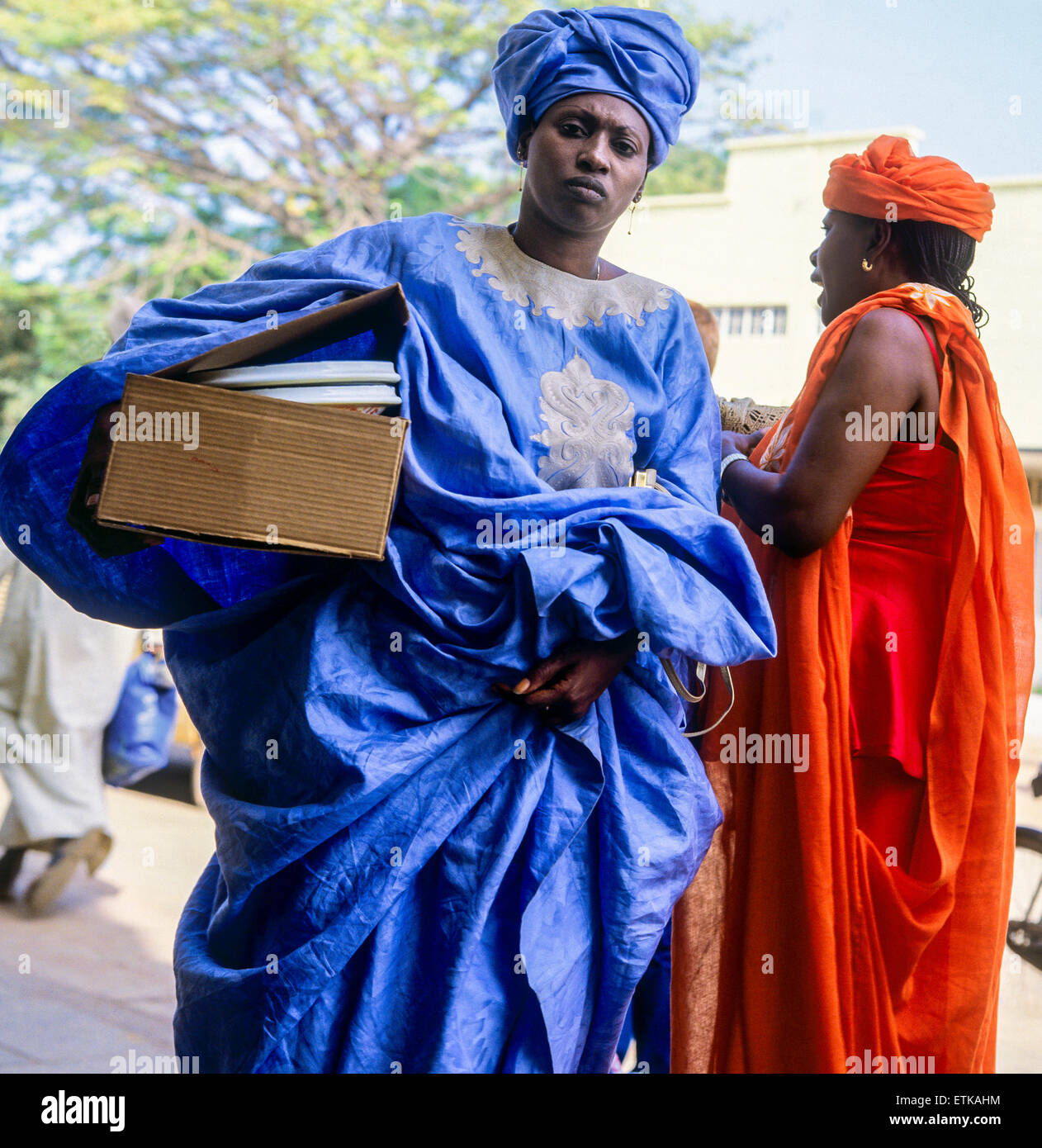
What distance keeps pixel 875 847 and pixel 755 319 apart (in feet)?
18.3

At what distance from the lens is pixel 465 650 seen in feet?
5.78

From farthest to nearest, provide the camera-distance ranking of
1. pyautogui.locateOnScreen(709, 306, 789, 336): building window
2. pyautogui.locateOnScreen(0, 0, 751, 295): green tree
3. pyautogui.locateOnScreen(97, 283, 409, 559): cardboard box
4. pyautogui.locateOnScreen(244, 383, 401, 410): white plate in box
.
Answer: pyautogui.locateOnScreen(0, 0, 751, 295): green tree < pyautogui.locateOnScreen(709, 306, 789, 336): building window < pyautogui.locateOnScreen(244, 383, 401, 410): white plate in box < pyautogui.locateOnScreen(97, 283, 409, 559): cardboard box

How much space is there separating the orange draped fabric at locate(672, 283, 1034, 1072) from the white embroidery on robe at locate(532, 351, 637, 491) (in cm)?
39

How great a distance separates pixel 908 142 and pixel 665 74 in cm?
54

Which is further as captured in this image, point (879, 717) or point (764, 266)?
point (764, 266)

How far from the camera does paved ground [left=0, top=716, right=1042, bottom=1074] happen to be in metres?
3.18

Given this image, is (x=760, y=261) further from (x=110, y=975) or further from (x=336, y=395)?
(x=336, y=395)

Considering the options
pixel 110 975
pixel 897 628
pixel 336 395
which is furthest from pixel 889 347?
pixel 110 975

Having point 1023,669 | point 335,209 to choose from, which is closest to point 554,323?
point 1023,669

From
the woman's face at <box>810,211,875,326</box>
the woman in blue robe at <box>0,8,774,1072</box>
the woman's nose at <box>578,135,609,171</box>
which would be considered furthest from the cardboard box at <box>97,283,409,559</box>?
the woman's face at <box>810,211,875,326</box>

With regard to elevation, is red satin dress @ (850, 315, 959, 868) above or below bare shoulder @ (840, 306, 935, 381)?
below

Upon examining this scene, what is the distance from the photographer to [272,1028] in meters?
1.70

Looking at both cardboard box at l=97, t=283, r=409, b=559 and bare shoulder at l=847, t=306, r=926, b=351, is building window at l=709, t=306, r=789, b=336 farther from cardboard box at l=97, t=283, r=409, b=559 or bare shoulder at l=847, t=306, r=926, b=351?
cardboard box at l=97, t=283, r=409, b=559
